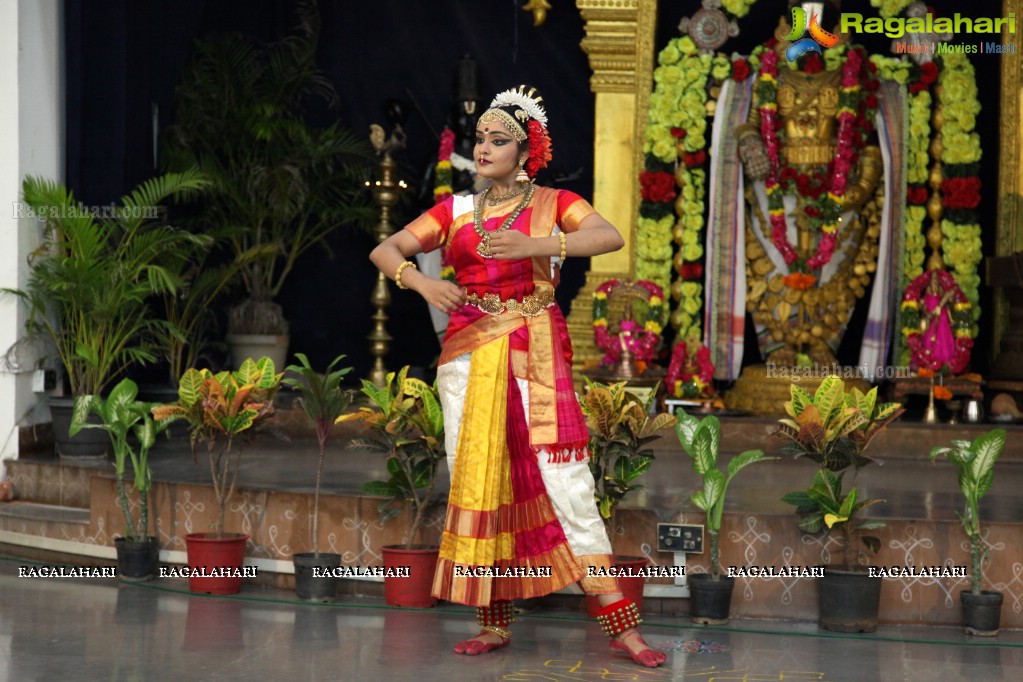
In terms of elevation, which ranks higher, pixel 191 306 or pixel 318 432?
pixel 191 306

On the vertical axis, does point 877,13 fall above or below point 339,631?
above

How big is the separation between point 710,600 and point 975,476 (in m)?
0.97

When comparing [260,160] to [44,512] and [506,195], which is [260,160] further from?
[506,195]

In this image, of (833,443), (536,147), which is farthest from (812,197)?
(536,147)

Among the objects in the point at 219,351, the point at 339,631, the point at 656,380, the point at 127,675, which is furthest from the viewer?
the point at 219,351

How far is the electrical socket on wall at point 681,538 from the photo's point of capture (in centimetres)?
475

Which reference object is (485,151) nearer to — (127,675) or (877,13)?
(127,675)

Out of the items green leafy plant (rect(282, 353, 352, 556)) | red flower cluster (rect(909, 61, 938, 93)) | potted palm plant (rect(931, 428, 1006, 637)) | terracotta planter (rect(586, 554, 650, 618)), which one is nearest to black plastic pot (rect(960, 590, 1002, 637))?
potted palm plant (rect(931, 428, 1006, 637))

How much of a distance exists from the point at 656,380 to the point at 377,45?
2.86 metres

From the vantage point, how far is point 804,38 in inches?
298

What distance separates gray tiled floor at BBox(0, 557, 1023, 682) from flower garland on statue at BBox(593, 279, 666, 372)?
9.95ft

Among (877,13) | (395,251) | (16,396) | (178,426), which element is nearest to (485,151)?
(395,251)

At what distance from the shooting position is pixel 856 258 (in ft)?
25.3

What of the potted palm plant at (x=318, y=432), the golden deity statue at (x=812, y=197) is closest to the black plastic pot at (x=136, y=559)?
the potted palm plant at (x=318, y=432)
